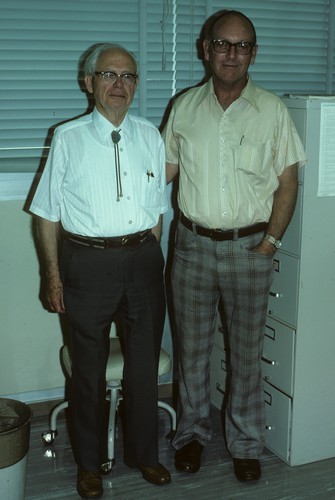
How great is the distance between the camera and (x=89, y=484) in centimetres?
267

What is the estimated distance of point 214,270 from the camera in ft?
8.82

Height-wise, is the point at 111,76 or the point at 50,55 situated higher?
the point at 50,55

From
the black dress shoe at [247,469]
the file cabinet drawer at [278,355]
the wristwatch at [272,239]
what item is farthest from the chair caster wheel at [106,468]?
the wristwatch at [272,239]

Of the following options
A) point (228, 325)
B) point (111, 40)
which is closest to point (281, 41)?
point (111, 40)

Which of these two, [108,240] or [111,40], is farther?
[111,40]

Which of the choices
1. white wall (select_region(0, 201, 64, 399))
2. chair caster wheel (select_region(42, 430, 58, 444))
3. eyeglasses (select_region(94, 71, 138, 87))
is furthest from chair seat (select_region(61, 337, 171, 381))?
eyeglasses (select_region(94, 71, 138, 87))

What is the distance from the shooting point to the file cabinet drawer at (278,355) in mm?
2824

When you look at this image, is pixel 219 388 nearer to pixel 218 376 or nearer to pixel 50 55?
pixel 218 376

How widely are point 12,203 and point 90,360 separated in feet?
3.04

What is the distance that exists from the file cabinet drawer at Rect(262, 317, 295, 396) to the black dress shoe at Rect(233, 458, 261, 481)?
1.08 ft

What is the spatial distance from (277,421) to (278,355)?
0.97 ft

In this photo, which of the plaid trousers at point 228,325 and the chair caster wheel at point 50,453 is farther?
the chair caster wheel at point 50,453

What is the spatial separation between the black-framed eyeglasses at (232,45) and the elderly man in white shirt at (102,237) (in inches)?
12.9

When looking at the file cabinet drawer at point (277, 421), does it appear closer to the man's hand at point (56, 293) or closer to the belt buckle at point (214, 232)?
the belt buckle at point (214, 232)
